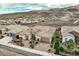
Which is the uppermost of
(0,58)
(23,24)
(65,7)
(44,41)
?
(65,7)

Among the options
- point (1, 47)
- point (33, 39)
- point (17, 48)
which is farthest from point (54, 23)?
point (1, 47)

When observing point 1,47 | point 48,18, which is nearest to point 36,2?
point 48,18

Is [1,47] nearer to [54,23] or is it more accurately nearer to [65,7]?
[54,23]

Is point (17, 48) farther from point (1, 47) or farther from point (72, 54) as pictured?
point (72, 54)

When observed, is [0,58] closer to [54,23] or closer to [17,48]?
[17,48]

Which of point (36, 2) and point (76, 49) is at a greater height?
point (36, 2)

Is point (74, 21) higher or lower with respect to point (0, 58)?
higher

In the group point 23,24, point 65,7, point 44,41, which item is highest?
point 65,7

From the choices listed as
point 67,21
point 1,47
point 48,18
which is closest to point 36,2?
point 48,18
